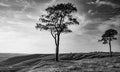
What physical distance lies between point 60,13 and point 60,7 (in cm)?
186

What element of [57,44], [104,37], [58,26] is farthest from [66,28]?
[104,37]

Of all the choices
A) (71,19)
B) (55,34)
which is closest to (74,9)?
(71,19)

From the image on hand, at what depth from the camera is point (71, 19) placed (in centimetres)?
4409

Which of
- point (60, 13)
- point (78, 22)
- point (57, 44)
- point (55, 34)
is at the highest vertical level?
point (60, 13)

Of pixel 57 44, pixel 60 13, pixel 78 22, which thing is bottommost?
pixel 57 44

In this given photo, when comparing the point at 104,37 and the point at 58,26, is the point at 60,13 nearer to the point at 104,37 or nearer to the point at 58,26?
the point at 58,26

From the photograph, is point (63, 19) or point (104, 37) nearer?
point (63, 19)

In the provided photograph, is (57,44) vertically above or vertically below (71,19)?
below

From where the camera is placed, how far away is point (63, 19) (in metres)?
43.9

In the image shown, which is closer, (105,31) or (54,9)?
(54,9)

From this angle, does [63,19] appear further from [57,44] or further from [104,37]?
[104,37]

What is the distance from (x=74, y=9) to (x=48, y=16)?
8511mm

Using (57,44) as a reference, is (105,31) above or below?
above

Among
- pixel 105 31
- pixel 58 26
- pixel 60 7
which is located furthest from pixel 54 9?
pixel 105 31
